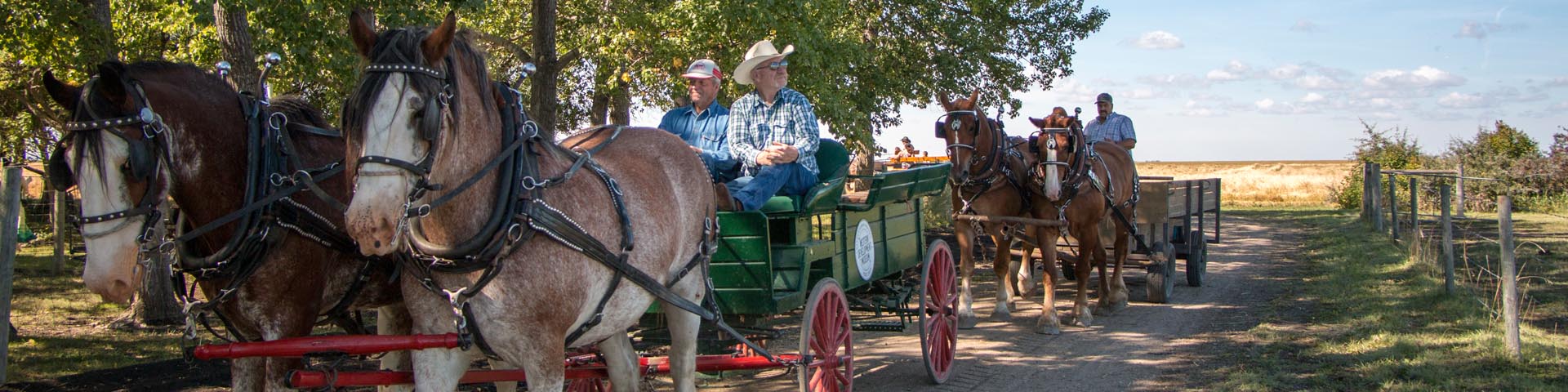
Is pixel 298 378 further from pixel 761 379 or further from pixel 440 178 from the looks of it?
pixel 761 379

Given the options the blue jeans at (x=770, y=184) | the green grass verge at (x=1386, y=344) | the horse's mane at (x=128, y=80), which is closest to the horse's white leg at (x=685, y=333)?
the blue jeans at (x=770, y=184)

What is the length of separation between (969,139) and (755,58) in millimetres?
3396

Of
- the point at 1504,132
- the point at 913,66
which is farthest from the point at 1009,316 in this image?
the point at 1504,132

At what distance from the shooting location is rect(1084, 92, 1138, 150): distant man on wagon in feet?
39.5

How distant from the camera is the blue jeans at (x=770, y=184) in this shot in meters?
5.39

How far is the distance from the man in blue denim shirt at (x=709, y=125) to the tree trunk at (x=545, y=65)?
11.6ft

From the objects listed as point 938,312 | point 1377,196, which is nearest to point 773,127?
point 938,312

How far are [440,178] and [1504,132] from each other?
2789cm

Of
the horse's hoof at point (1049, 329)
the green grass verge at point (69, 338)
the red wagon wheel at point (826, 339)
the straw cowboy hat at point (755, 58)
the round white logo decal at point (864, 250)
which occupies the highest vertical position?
the straw cowboy hat at point (755, 58)

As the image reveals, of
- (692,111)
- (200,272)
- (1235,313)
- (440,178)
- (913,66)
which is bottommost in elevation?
(1235,313)

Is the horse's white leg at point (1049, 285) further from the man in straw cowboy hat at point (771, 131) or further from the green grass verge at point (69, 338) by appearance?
the green grass verge at point (69, 338)

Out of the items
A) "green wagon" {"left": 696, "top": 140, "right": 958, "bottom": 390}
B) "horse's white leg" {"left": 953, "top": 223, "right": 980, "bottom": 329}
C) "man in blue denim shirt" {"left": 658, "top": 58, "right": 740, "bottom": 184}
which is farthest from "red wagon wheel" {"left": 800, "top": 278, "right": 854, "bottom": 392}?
"horse's white leg" {"left": 953, "top": 223, "right": 980, "bottom": 329}

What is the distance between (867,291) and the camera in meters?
7.16

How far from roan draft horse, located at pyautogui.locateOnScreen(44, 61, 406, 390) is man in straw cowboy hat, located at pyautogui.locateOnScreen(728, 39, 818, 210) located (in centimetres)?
203
